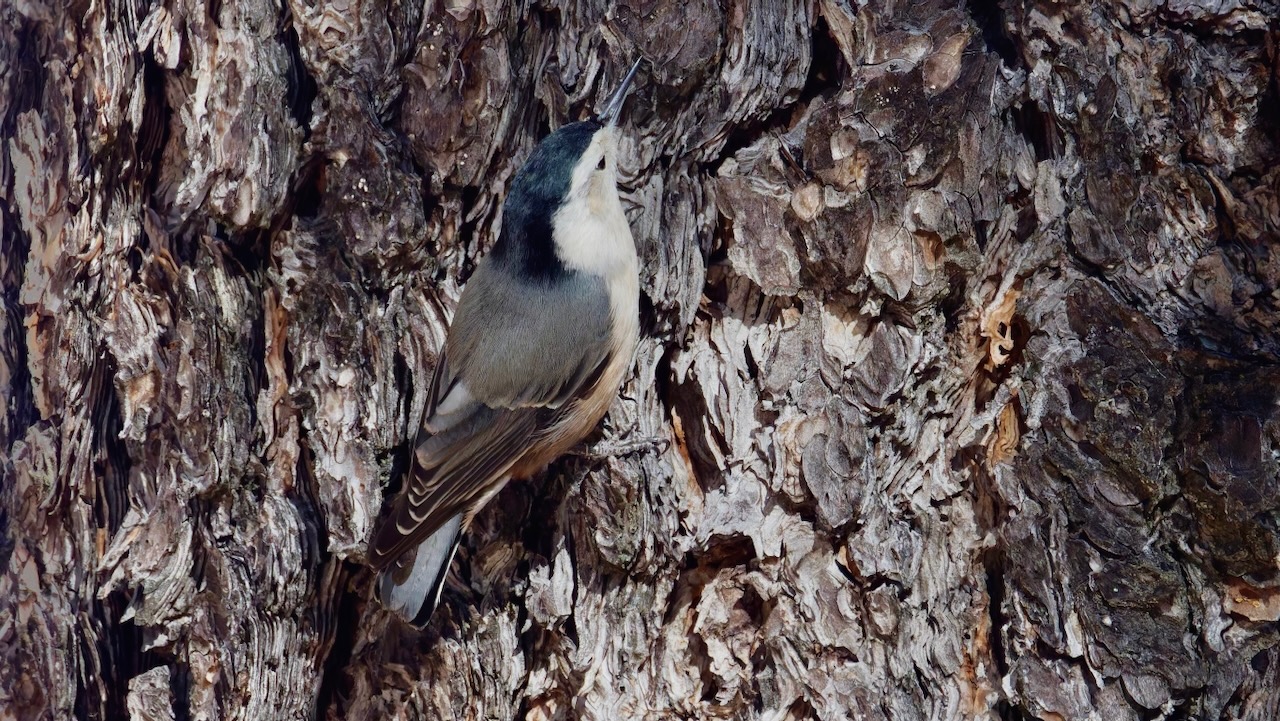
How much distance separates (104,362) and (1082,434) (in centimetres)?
161

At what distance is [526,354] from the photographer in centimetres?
194

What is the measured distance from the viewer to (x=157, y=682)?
5.29ft

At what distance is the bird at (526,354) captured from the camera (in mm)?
1643

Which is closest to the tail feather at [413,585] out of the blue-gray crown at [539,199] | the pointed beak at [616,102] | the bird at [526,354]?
the bird at [526,354]

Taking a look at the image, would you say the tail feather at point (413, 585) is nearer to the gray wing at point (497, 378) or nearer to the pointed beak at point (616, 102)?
the gray wing at point (497, 378)

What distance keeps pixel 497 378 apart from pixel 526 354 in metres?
0.08

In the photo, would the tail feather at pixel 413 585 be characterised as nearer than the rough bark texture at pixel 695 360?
No

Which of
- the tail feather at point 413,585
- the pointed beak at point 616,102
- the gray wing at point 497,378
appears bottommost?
the tail feather at point 413,585

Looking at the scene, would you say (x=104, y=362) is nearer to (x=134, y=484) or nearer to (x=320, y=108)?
(x=134, y=484)

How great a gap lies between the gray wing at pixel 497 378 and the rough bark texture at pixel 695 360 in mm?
71

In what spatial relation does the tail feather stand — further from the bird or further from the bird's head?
the bird's head

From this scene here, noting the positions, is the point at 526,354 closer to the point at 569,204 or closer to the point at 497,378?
the point at 497,378

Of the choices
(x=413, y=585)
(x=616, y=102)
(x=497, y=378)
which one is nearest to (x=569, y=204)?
(x=616, y=102)

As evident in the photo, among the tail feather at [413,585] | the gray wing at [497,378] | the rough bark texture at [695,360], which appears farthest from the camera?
the gray wing at [497,378]
